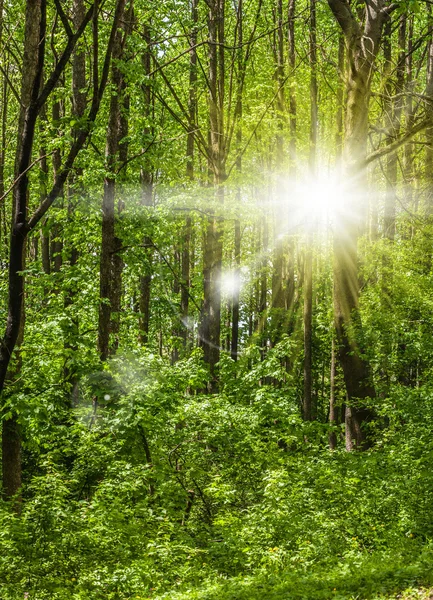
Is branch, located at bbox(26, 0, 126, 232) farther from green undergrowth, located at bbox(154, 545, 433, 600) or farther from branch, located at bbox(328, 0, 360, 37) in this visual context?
branch, located at bbox(328, 0, 360, 37)

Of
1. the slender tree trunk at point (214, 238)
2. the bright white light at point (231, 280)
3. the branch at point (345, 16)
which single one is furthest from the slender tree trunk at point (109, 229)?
the bright white light at point (231, 280)

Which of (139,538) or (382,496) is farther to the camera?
(382,496)

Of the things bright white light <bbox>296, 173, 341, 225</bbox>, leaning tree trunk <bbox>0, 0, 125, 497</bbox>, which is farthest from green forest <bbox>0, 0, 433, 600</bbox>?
bright white light <bbox>296, 173, 341, 225</bbox>

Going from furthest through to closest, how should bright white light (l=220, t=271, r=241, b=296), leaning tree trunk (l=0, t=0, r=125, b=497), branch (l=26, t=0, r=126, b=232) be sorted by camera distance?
bright white light (l=220, t=271, r=241, b=296) < branch (l=26, t=0, r=126, b=232) < leaning tree trunk (l=0, t=0, r=125, b=497)

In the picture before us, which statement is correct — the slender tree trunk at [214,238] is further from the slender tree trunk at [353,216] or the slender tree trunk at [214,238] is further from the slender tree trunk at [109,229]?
the slender tree trunk at [109,229]

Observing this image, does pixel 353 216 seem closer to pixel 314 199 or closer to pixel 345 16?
pixel 314 199

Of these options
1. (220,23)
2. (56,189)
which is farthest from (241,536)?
(220,23)

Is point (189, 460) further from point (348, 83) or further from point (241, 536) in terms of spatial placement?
point (348, 83)

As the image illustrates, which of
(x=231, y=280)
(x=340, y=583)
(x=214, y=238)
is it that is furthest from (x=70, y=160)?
(x=231, y=280)

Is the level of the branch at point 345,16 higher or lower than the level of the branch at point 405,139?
higher

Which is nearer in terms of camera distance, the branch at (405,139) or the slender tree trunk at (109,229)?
the slender tree trunk at (109,229)

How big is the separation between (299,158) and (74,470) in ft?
51.3

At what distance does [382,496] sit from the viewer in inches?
349

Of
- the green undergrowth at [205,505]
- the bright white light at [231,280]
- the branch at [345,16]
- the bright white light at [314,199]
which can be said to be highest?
the branch at [345,16]
